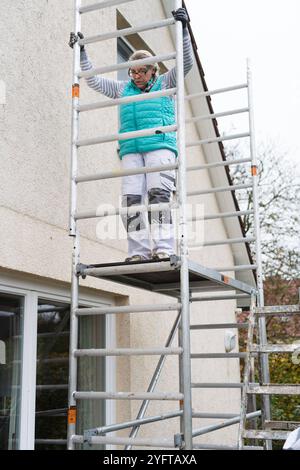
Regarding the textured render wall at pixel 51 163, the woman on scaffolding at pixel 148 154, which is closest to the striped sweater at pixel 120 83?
the woman on scaffolding at pixel 148 154

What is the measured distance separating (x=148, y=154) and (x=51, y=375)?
65.3 inches

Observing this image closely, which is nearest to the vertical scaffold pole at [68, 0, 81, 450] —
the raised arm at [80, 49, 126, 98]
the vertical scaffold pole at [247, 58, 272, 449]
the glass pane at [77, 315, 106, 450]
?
the raised arm at [80, 49, 126, 98]

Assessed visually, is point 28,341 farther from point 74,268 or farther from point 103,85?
point 103,85

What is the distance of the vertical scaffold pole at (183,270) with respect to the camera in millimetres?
2762

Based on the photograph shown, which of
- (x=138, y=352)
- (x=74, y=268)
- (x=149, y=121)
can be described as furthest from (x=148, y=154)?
(x=138, y=352)

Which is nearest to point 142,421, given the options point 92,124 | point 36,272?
point 36,272

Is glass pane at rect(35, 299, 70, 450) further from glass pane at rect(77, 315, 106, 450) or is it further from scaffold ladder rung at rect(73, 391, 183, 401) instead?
scaffold ladder rung at rect(73, 391, 183, 401)

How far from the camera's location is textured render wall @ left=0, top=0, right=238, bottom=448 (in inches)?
135

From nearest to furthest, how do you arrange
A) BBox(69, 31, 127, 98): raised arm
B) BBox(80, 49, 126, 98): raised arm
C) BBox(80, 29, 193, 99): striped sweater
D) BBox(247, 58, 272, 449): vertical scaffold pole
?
BBox(80, 29, 193, 99): striped sweater
BBox(69, 31, 127, 98): raised arm
BBox(80, 49, 126, 98): raised arm
BBox(247, 58, 272, 449): vertical scaffold pole

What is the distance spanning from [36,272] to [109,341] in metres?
1.29

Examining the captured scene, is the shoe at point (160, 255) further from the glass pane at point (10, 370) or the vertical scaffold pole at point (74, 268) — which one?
the glass pane at point (10, 370)

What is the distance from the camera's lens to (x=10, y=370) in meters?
3.40

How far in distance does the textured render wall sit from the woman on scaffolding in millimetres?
453
